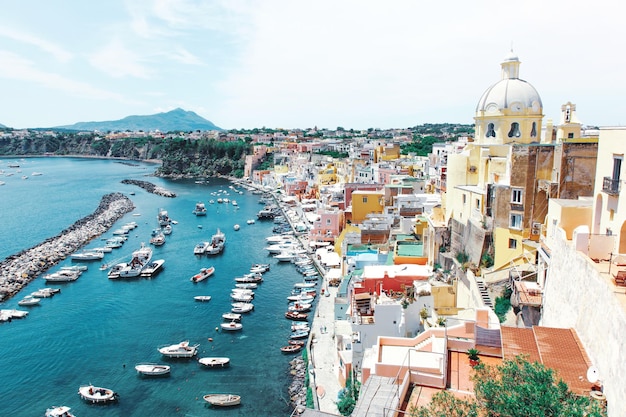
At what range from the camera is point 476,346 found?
1037 cm

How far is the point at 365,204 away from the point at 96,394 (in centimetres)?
2300

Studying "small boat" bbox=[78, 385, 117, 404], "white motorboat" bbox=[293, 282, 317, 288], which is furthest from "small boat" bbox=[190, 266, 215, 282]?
"small boat" bbox=[78, 385, 117, 404]

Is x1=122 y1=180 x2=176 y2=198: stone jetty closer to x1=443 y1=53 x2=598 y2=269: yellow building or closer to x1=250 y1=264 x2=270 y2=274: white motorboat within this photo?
x1=250 y1=264 x2=270 y2=274: white motorboat

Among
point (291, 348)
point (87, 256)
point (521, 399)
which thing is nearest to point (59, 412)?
point (291, 348)

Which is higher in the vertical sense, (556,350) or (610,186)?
(610,186)

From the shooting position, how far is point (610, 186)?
9.84m

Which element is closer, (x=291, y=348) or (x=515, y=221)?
(x=515, y=221)

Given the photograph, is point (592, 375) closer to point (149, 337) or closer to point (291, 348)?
point (291, 348)

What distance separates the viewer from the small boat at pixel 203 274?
33.3 m

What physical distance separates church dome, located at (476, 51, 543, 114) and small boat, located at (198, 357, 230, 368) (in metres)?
16.9

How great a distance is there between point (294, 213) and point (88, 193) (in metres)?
39.4

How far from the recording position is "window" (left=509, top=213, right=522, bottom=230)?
53.2 feet

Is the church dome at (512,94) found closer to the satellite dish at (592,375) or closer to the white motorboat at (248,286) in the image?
the satellite dish at (592,375)

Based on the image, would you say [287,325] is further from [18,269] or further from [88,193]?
[88,193]
